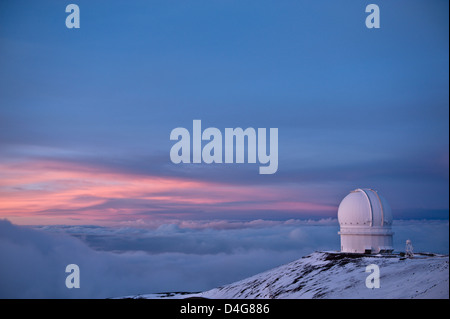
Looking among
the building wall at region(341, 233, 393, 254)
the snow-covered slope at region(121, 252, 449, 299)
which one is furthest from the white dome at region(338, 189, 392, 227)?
the snow-covered slope at region(121, 252, 449, 299)

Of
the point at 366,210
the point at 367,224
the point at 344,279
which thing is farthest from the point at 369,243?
the point at 344,279

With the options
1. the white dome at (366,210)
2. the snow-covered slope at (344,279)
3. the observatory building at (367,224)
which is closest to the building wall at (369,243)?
the observatory building at (367,224)

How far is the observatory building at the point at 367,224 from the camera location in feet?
146

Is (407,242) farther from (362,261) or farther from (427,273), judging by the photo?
(427,273)

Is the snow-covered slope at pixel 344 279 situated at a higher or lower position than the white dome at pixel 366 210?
lower

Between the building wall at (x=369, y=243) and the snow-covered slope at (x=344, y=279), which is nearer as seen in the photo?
the snow-covered slope at (x=344, y=279)

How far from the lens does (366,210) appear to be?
44.5 meters

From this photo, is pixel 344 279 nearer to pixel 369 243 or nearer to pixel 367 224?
pixel 369 243

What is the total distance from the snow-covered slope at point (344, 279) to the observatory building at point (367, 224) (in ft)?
6.63

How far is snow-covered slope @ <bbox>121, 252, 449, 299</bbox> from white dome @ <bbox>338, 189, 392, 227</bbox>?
3.57 meters

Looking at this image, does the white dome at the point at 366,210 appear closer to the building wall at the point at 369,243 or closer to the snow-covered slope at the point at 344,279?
the building wall at the point at 369,243
